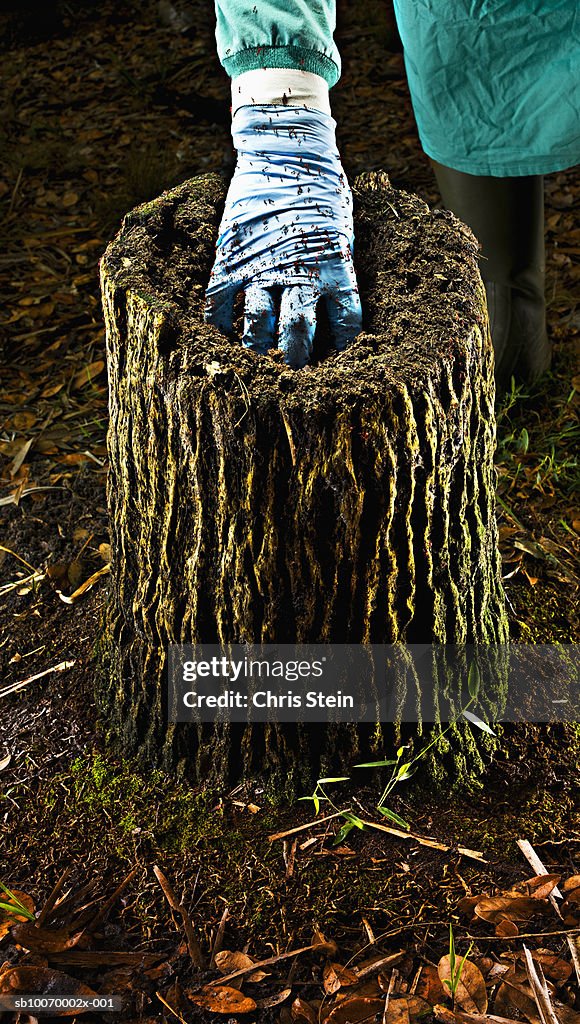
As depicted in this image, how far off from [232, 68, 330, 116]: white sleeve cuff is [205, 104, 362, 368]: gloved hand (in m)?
0.01

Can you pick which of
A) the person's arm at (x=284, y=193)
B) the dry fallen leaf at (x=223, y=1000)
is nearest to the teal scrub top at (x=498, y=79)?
the person's arm at (x=284, y=193)

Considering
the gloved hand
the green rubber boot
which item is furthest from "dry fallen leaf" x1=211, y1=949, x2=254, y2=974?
the green rubber boot

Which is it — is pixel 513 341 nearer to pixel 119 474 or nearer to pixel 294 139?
pixel 294 139

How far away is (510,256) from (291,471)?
5.25 ft

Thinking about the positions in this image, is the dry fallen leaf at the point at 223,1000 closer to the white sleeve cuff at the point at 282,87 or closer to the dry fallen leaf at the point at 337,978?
the dry fallen leaf at the point at 337,978

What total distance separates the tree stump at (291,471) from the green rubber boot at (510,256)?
0.94m

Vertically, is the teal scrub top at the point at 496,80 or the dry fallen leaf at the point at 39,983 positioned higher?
the teal scrub top at the point at 496,80

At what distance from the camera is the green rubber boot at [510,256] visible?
2.54m

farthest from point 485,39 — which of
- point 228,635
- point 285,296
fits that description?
point 228,635

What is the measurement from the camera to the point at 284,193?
173cm

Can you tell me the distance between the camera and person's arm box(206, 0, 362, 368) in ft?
5.13

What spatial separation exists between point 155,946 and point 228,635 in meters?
0.49

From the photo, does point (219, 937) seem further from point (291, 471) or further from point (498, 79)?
point (498, 79)

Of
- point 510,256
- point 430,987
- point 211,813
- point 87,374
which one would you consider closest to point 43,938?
point 211,813
